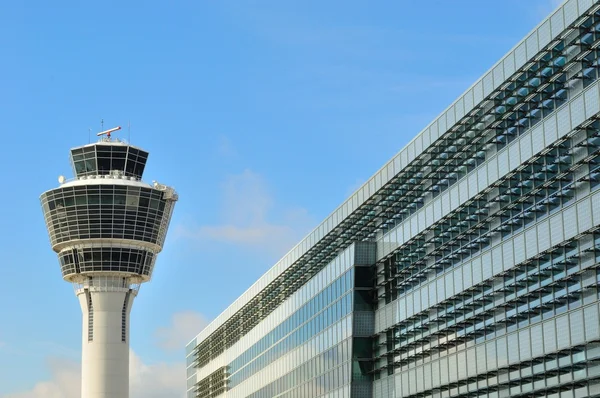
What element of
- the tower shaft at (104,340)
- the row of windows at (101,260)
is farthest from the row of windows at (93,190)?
the tower shaft at (104,340)

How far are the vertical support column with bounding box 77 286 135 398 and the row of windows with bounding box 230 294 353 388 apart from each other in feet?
89.4

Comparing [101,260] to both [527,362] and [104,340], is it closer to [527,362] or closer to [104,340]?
[104,340]

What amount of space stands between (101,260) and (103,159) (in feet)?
45.6

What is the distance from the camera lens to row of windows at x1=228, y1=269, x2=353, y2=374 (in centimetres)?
8100

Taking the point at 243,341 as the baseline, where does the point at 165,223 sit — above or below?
above

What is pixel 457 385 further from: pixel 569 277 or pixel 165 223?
pixel 165 223

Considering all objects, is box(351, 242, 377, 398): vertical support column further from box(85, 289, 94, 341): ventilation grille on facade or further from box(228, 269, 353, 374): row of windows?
box(85, 289, 94, 341): ventilation grille on facade

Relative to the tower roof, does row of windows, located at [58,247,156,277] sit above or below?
below

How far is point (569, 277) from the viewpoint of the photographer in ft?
170

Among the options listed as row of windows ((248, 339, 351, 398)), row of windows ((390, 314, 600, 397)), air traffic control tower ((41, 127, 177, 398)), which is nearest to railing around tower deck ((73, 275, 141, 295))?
air traffic control tower ((41, 127, 177, 398))

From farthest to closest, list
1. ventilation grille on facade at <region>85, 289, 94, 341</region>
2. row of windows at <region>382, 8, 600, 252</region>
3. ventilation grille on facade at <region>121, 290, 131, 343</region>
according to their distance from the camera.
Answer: ventilation grille on facade at <region>121, 290, 131, 343</region>
ventilation grille on facade at <region>85, 289, 94, 341</region>
row of windows at <region>382, 8, 600, 252</region>

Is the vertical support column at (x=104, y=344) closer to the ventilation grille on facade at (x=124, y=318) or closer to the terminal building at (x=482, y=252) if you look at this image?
the ventilation grille on facade at (x=124, y=318)

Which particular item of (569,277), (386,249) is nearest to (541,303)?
(569,277)

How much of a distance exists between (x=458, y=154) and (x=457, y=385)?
1383 centimetres
